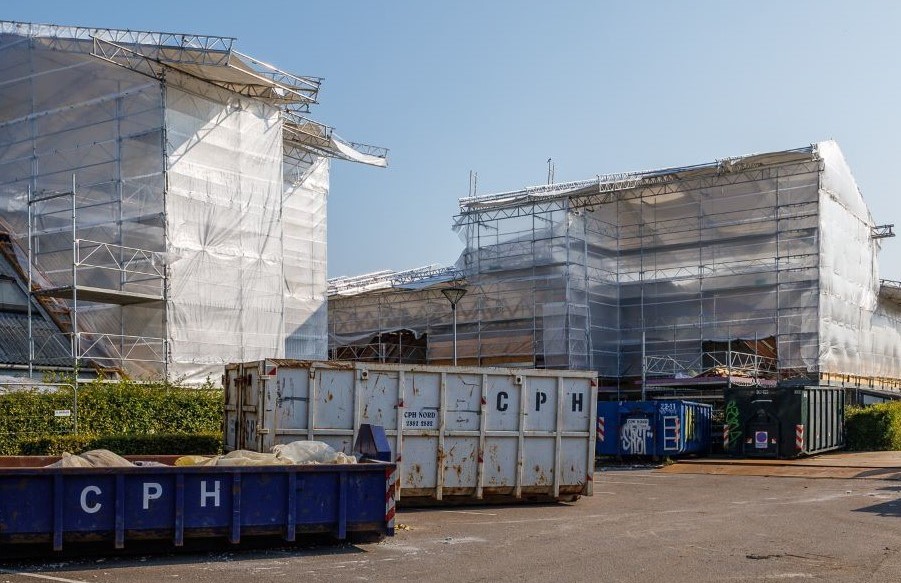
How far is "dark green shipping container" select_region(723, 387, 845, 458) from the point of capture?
27.4m

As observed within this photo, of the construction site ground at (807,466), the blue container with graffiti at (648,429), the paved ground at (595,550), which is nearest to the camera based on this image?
the paved ground at (595,550)

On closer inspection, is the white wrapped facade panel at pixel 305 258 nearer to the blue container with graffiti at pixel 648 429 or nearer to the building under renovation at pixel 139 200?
the building under renovation at pixel 139 200

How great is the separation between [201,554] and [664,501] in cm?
970

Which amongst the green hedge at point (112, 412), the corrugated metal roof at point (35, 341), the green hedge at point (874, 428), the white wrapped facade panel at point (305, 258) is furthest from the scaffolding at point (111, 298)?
the green hedge at point (874, 428)

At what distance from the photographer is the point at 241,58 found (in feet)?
94.2

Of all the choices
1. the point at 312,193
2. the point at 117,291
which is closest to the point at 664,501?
the point at 117,291

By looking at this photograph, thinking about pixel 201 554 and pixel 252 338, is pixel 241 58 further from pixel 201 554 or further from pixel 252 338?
pixel 201 554

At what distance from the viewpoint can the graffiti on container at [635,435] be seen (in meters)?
27.5

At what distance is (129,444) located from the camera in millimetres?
19516

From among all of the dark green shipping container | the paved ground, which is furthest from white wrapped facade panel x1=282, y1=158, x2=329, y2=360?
the paved ground

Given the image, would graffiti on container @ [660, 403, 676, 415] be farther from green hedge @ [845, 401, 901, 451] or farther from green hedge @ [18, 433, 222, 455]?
green hedge @ [18, 433, 222, 455]

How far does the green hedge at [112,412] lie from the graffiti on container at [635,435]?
1138cm

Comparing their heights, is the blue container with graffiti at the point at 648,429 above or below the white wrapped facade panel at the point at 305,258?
below

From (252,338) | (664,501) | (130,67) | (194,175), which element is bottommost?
(664,501)
